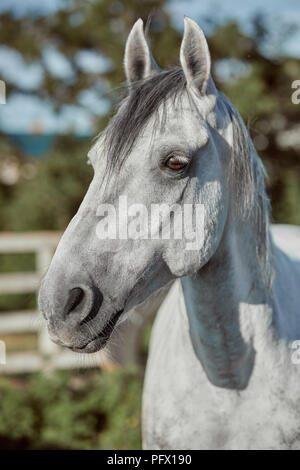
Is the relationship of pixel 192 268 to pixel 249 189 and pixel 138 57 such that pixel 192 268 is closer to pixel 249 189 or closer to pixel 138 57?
pixel 249 189

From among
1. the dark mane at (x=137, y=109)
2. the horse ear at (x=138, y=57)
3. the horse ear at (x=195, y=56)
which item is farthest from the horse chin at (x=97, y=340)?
the horse ear at (x=138, y=57)

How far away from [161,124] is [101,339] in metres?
0.72

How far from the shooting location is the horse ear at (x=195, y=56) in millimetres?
1678

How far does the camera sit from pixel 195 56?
1.72 metres

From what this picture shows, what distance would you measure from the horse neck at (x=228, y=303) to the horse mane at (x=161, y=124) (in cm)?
5

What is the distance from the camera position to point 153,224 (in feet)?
5.32

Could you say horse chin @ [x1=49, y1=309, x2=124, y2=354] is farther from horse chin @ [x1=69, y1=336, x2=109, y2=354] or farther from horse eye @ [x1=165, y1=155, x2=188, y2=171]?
horse eye @ [x1=165, y1=155, x2=188, y2=171]

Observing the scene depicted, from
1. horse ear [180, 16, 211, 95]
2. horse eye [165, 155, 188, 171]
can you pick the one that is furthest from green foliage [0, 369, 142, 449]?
horse ear [180, 16, 211, 95]

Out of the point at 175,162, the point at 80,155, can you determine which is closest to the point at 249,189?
the point at 175,162

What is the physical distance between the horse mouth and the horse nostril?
0.12 meters

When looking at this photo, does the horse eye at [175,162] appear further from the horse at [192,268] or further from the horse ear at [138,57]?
the horse ear at [138,57]
